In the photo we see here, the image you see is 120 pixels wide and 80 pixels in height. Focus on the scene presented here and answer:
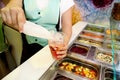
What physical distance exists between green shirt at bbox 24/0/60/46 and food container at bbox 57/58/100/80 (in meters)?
0.35

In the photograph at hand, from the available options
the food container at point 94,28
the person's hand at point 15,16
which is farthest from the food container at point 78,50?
the person's hand at point 15,16

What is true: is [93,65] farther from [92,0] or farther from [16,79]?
[92,0]

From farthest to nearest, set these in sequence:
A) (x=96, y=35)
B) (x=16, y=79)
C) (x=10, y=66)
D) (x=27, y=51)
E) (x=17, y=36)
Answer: (x=96, y=35) < (x=27, y=51) < (x=10, y=66) < (x=17, y=36) < (x=16, y=79)

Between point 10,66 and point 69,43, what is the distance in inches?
22.5

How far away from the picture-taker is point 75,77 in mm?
983

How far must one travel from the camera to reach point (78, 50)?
1323mm

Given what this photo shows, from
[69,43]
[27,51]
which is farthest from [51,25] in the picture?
[27,51]

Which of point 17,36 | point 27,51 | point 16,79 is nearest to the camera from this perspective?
point 16,79

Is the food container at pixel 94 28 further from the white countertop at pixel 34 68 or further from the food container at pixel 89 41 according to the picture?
the white countertop at pixel 34 68

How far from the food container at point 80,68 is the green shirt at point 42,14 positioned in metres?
0.35

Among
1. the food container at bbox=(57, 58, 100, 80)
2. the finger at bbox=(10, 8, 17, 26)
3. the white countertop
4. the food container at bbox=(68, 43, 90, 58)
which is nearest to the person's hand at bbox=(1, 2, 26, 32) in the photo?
the finger at bbox=(10, 8, 17, 26)

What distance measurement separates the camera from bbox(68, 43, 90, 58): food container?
4.07 feet

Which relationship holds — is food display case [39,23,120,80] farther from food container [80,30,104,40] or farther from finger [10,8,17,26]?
finger [10,8,17,26]

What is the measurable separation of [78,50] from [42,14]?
17.6 inches
